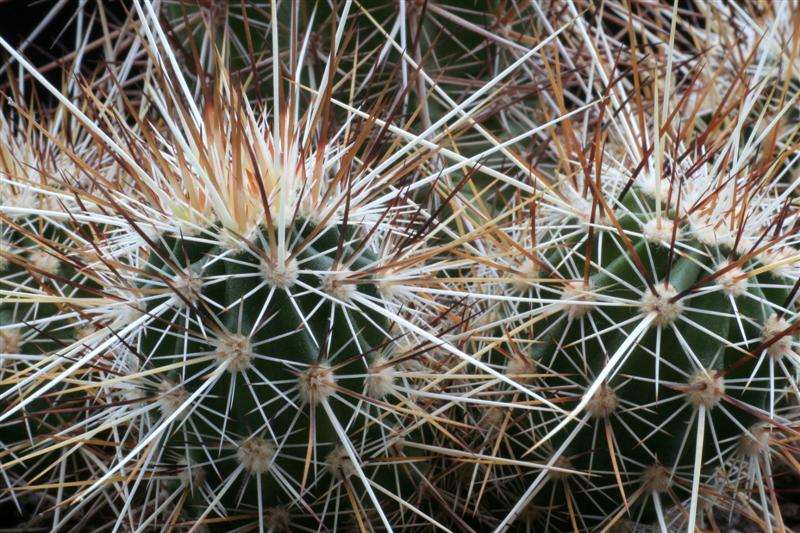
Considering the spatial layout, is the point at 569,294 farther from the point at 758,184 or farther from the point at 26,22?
the point at 26,22

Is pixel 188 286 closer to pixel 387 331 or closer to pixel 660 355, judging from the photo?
pixel 387 331

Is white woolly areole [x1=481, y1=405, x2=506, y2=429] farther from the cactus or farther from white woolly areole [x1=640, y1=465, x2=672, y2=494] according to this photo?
white woolly areole [x1=640, y1=465, x2=672, y2=494]

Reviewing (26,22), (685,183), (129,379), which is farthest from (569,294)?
(26,22)

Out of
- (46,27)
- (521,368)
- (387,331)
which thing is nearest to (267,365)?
(387,331)

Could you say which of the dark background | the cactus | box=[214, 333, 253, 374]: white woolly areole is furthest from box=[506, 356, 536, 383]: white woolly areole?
the dark background

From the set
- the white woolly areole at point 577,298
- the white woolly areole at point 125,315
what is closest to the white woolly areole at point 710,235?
the white woolly areole at point 577,298

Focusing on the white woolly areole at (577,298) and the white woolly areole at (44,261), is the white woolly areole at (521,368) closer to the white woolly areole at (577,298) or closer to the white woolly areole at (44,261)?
the white woolly areole at (577,298)
